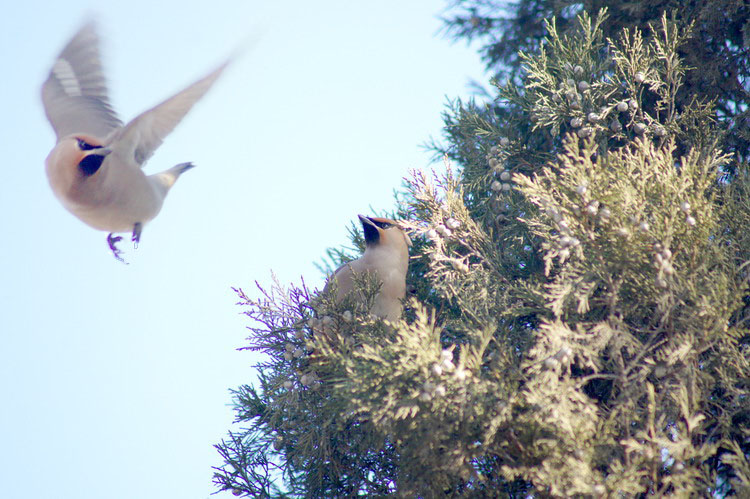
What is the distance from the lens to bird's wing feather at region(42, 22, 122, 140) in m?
3.73

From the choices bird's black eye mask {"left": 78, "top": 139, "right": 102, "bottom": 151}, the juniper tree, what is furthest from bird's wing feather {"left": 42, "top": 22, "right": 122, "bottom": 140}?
the juniper tree

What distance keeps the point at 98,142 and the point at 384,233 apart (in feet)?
4.44

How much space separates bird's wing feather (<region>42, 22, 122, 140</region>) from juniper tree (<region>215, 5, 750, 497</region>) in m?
1.53

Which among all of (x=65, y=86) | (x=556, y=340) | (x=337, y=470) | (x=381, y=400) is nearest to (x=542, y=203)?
(x=556, y=340)

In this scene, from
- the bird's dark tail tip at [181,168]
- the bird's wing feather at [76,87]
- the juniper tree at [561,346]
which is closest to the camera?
the juniper tree at [561,346]

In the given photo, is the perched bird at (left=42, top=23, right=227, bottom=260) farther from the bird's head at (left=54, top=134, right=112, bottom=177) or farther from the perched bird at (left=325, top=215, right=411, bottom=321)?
the perched bird at (left=325, top=215, right=411, bottom=321)

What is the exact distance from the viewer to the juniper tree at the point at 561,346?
7.22ft

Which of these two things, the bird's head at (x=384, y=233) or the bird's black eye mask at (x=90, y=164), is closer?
the bird's black eye mask at (x=90, y=164)

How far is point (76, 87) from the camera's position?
374 cm

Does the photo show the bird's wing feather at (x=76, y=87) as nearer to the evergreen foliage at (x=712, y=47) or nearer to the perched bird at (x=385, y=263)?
the perched bird at (x=385, y=263)

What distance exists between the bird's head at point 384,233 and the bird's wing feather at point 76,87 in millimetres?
1392

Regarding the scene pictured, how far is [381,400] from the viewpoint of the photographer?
2309 millimetres

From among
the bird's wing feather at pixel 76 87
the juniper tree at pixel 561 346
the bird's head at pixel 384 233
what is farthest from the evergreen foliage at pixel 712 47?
the bird's wing feather at pixel 76 87

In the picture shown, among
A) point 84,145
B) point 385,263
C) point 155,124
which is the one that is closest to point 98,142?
point 84,145
